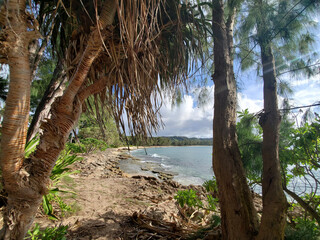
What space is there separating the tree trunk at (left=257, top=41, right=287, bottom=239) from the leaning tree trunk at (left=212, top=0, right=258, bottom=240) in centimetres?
13

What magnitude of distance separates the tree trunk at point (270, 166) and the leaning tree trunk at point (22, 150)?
1644 millimetres

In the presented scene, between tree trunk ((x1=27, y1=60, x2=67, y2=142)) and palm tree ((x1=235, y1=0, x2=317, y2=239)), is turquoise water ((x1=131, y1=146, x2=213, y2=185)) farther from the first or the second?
tree trunk ((x1=27, y1=60, x2=67, y2=142))

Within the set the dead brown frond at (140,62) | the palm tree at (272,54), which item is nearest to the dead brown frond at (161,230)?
the palm tree at (272,54)

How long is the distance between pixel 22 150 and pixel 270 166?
191cm

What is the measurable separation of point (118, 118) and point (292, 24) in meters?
2.21

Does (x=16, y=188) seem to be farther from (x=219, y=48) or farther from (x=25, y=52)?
(x=219, y=48)

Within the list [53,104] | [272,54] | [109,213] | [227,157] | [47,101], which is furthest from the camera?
[47,101]

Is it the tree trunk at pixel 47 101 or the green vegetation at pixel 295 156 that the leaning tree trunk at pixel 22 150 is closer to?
the green vegetation at pixel 295 156

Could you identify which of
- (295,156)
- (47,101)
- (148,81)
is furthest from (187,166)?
(148,81)

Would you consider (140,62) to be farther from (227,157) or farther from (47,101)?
(47,101)

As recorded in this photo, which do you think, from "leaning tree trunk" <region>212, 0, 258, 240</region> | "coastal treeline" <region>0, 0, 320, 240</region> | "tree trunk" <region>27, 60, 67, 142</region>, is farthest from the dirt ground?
"tree trunk" <region>27, 60, 67, 142</region>

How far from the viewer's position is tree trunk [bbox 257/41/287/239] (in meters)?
1.33

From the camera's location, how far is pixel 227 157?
5.03 feet

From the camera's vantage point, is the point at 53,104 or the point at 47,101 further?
the point at 47,101
